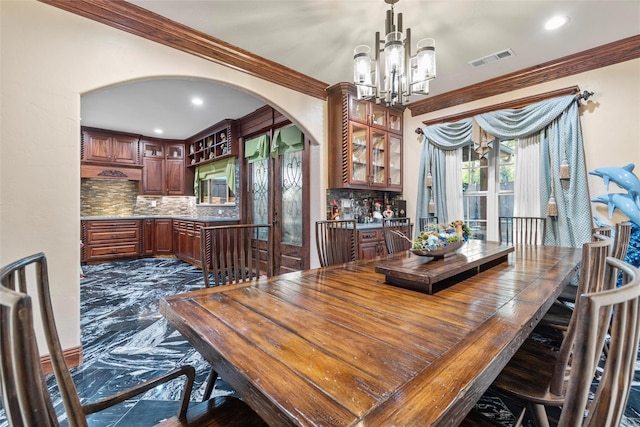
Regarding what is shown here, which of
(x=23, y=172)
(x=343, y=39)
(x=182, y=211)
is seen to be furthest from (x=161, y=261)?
(x=343, y=39)

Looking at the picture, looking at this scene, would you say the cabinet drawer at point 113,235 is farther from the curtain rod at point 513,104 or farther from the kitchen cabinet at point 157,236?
the curtain rod at point 513,104

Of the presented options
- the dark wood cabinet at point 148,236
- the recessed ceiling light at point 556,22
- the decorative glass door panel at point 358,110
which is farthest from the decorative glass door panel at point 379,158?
the dark wood cabinet at point 148,236

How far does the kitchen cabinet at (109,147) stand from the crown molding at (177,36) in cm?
444

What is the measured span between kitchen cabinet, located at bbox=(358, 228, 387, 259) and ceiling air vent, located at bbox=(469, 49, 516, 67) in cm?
216

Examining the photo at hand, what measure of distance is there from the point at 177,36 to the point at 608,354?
317 centimetres

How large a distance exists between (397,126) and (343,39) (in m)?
2.06

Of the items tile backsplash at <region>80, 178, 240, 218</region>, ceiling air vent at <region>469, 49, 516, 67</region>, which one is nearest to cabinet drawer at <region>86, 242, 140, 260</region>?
tile backsplash at <region>80, 178, 240, 218</region>

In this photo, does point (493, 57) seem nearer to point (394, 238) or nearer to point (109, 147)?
point (394, 238)

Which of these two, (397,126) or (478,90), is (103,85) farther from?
(478,90)

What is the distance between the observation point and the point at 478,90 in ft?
12.4

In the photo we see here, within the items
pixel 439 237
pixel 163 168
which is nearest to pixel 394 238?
pixel 439 237

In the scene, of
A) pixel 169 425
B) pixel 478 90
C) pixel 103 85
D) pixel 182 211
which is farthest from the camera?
pixel 182 211

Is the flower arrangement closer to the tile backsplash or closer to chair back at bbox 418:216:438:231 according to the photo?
chair back at bbox 418:216:438:231

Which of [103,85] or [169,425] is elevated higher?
[103,85]
